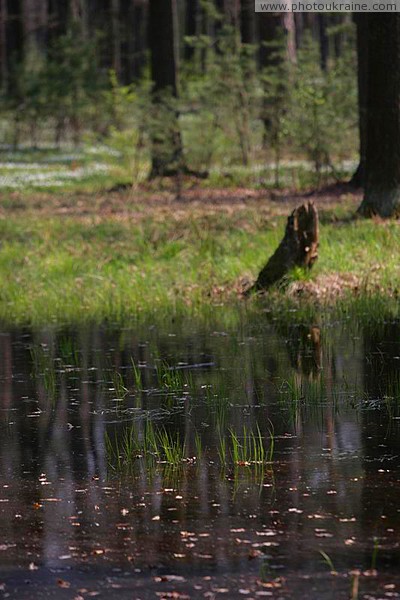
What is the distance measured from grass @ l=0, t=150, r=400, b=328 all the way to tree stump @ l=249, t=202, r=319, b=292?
0.16 meters

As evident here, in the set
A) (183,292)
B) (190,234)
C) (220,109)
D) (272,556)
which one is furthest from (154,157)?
(272,556)

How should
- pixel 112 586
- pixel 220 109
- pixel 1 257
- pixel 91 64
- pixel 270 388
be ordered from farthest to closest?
pixel 91 64 → pixel 220 109 → pixel 1 257 → pixel 270 388 → pixel 112 586

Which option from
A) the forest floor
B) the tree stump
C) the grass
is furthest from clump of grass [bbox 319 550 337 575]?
the tree stump

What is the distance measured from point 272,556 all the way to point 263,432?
7.48 ft

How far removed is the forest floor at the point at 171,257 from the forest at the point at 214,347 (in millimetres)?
44

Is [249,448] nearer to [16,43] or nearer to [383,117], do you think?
[383,117]

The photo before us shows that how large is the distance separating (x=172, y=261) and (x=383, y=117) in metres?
3.78

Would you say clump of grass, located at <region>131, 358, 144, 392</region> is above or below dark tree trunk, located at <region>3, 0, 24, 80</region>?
below

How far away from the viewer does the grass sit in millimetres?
12719

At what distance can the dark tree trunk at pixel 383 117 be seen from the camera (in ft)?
54.3

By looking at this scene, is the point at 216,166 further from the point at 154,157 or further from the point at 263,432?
the point at 263,432

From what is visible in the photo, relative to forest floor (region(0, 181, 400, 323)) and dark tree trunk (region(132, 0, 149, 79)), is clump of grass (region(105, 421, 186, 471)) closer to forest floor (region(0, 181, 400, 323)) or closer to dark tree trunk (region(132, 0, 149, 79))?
forest floor (region(0, 181, 400, 323))

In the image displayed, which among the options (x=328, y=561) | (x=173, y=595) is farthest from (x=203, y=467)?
(x=173, y=595)

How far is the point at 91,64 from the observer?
133 ft
